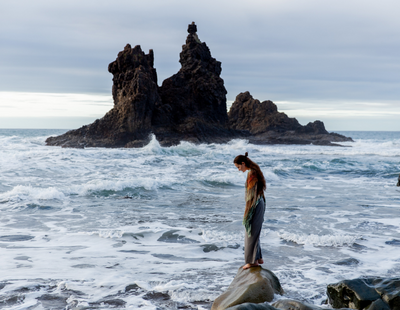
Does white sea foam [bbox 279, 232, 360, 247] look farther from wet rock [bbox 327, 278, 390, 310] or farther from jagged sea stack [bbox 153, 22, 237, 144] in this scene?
jagged sea stack [bbox 153, 22, 237, 144]

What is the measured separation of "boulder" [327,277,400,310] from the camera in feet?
13.1

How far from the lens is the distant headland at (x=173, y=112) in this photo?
48.2 m

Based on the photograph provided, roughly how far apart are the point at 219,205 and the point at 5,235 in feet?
19.8

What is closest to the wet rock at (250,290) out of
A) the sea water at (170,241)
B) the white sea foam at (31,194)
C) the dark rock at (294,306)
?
the sea water at (170,241)

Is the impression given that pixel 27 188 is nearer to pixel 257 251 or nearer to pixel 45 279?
pixel 45 279

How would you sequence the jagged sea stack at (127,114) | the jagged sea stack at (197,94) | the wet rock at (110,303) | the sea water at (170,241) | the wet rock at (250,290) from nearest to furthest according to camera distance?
the wet rock at (250,290), the wet rock at (110,303), the sea water at (170,241), the jagged sea stack at (127,114), the jagged sea stack at (197,94)

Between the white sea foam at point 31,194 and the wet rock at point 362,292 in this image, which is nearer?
the wet rock at point 362,292

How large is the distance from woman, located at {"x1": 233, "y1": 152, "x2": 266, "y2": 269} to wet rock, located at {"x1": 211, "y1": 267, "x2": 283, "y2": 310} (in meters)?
0.26

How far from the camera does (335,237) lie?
25.6 ft

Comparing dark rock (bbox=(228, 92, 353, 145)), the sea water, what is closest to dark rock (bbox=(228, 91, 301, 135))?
dark rock (bbox=(228, 92, 353, 145))

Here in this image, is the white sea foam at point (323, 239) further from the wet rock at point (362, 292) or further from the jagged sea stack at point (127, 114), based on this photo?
the jagged sea stack at point (127, 114)

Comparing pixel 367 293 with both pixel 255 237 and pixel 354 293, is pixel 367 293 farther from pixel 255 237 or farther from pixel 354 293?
pixel 255 237

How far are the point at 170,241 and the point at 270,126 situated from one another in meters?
66.9

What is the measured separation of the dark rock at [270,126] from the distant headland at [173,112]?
0.58 feet
